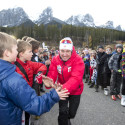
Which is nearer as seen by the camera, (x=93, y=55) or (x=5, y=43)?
(x=5, y=43)

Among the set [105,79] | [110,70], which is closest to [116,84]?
[105,79]

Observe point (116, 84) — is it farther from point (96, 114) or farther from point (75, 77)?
point (75, 77)

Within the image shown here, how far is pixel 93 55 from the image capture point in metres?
6.34

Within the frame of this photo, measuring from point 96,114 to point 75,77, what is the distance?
2049 mm

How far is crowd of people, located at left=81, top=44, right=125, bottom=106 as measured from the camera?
14.0 feet

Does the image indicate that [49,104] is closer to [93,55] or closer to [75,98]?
[75,98]

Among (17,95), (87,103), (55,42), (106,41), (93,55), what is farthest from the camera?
(106,41)

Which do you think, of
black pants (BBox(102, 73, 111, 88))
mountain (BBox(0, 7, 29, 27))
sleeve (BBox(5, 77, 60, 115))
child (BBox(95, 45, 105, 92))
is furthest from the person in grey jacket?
mountain (BBox(0, 7, 29, 27))

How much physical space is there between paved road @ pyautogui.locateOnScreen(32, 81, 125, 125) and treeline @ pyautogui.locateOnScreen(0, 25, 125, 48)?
5951 cm

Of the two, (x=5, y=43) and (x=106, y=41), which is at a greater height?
(x=106, y=41)

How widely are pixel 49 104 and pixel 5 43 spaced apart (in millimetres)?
890

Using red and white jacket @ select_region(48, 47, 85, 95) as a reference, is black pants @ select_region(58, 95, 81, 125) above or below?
below

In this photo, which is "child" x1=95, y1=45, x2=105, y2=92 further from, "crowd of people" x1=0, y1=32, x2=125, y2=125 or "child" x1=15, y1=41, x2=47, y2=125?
"child" x1=15, y1=41, x2=47, y2=125

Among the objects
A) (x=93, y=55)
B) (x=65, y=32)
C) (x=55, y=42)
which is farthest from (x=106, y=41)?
(x=93, y=55)
